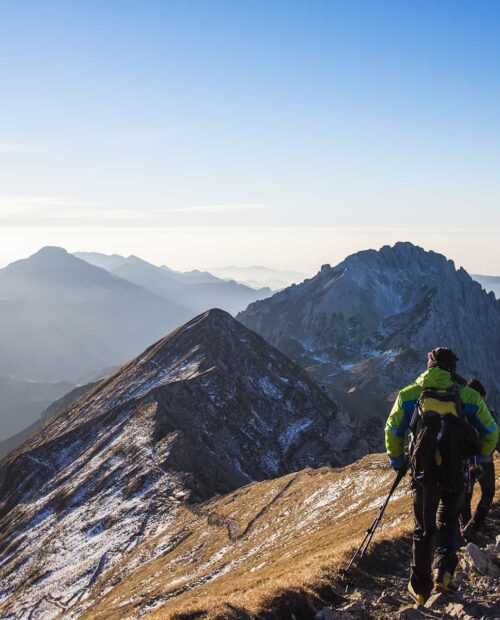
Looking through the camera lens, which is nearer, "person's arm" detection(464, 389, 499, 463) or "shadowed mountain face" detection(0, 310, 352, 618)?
"person's arm" detection(464, 389, 499, 463)

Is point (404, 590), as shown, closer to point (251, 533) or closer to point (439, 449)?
point (439, 449)

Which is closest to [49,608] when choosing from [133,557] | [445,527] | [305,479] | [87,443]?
[133,557]

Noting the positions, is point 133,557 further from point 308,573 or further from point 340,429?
point 340,429

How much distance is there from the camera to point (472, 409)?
11469 mm

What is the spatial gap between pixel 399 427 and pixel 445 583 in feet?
10.2

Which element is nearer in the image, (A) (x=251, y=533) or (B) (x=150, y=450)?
(A) (x=251, y=533)

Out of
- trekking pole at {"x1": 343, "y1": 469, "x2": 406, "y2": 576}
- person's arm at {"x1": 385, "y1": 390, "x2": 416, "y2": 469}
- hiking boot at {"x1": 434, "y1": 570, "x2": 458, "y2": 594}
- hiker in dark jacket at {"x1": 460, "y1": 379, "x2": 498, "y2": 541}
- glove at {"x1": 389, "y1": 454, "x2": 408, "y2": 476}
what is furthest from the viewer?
hiker in dark jacket at {"x1": 460, "y1": 379, "x2": 498, "y2": 541}

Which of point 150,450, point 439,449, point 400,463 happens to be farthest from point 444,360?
point 150,450

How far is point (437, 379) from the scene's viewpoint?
444 inches

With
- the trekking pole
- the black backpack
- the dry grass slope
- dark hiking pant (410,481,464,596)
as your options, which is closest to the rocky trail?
the trekking pole

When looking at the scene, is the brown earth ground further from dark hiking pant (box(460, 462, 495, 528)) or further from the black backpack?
the black backpack

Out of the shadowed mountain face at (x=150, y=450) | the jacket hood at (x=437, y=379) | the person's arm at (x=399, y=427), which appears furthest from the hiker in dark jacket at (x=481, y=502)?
the shadowed mountain face at (x=150, y=450)

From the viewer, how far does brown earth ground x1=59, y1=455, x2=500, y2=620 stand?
12.4 metres

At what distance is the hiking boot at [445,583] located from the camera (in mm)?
11164
